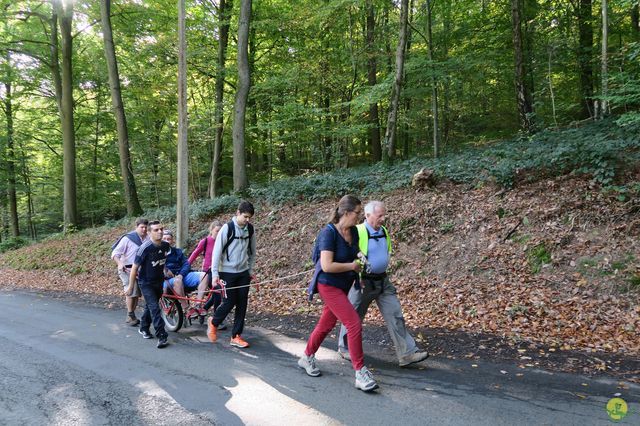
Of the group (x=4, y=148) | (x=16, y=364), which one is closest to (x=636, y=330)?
(x=16, y=364)

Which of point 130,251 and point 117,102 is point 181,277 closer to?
point 130,251

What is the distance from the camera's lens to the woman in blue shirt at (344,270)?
4.14 metres

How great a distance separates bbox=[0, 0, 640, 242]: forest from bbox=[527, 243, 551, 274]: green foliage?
20.6 feet

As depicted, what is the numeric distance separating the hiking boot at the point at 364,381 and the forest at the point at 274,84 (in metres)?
8.69

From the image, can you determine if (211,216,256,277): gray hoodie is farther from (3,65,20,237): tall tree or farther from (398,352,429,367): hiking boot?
(3,65,20,237): tall tree

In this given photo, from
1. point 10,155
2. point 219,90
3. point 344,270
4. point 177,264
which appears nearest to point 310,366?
point 344,270

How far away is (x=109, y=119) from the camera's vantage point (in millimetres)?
24578

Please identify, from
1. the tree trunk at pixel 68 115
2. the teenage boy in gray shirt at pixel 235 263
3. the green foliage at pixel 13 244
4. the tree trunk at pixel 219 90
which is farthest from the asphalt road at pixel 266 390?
the green foliage at pixel 13 244

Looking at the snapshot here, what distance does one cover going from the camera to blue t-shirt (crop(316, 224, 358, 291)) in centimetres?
417

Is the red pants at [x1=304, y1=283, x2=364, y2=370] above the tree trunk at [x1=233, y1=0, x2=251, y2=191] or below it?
below

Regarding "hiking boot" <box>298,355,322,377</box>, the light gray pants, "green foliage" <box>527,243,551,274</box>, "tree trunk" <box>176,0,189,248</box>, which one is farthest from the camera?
"tree trunk" <box>176,0,189,248</box>

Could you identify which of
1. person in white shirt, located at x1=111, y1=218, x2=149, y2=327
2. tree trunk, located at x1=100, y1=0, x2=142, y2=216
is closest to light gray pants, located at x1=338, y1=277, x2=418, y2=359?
person in white shirt, located at x1=111, y1=218, x2=149, y2=327

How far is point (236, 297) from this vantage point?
5.89 meters

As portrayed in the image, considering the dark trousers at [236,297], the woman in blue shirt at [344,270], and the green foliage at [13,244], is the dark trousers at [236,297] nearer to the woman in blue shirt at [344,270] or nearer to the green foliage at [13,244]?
the woman in blue shirt at [344,270]
